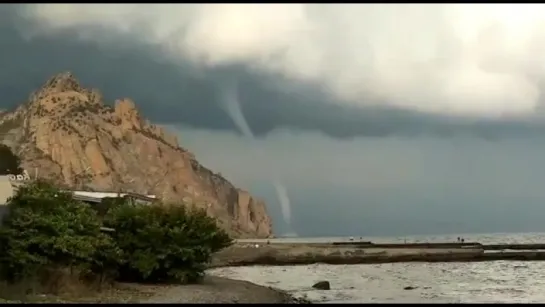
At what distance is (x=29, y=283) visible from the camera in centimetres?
2831

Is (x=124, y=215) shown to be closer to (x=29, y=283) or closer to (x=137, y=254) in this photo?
(x=137, y=254)

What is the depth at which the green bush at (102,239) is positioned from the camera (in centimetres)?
2903

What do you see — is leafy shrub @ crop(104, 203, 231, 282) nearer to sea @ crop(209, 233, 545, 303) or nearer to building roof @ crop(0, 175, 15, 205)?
building roof @ crop(0, 175, 15, 205)

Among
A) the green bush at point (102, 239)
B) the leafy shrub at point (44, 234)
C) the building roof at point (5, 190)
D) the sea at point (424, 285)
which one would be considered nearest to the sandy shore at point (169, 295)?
the green bush at point (102, 239)

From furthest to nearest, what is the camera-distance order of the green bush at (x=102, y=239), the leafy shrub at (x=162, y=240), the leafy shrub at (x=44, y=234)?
the leafy shrub at (x=162, y=240) → the green bush at (x=102, y=239) → the leafy shrub at (x=44, y=234)

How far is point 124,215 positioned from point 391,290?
764 inches

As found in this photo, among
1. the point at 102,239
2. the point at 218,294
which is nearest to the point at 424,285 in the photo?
the point at 218,294

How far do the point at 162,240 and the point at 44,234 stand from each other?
7886 millimetres

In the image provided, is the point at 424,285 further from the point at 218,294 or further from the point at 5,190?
the point at 5,190

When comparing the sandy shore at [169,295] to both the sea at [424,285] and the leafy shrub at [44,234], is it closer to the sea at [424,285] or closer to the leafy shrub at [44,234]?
the leafy shrub at [44,234]

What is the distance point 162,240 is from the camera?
119 feet

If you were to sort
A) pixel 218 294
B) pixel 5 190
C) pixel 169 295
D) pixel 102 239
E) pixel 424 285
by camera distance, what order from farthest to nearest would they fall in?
pixel 424 285
pixel 218 294
pixel 102 239
pixel 5 190
pixel 169 295

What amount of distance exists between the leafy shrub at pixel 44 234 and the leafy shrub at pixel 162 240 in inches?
137

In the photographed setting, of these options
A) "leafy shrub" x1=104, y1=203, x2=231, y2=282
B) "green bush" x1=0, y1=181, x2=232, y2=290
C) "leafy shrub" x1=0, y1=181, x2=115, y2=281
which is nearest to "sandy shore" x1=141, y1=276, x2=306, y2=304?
"leafy shrub" x1=104, y1=203, x2=231, y2=282
